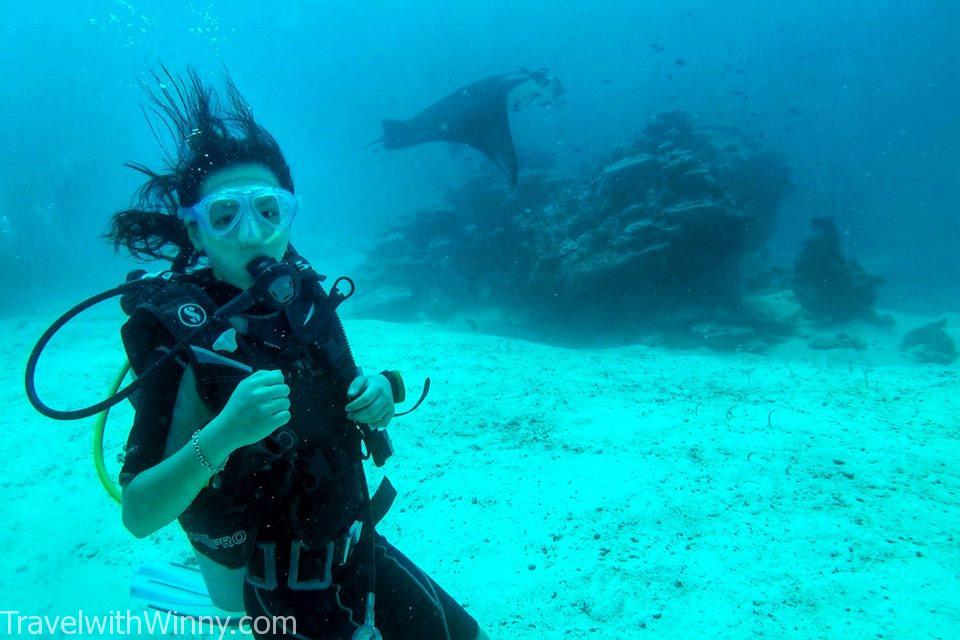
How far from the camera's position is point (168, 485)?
137cm

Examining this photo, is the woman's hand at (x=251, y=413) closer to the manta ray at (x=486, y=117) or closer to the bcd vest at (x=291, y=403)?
the bcd vest at (x=291, y=403)

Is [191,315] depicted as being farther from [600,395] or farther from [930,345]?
[930,345]

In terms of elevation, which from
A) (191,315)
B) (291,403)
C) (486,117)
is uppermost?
(486,117)

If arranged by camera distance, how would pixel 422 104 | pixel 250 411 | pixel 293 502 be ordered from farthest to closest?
pixel 422 104, pixel 293 502, pixel 250 411

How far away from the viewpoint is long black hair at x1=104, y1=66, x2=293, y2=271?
1.93 meters

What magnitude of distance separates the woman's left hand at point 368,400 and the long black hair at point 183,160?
3.14ft

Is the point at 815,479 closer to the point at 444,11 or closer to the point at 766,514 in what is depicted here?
the point at 766,514

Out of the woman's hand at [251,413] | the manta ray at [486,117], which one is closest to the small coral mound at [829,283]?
the manta ray at [486,117]

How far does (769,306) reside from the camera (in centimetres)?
1149

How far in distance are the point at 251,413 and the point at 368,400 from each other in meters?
0.52

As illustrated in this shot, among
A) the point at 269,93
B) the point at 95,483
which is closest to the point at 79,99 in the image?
the point at 95,483

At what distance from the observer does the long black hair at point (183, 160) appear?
76.0 inches

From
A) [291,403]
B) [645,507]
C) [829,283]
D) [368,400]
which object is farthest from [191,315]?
[829,283]

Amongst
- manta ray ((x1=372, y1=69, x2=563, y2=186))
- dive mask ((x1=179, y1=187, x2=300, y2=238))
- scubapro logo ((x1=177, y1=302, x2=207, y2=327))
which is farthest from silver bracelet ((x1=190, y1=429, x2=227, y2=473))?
manta ray ((x1=372, y1=69, x2=563, y2=186))
